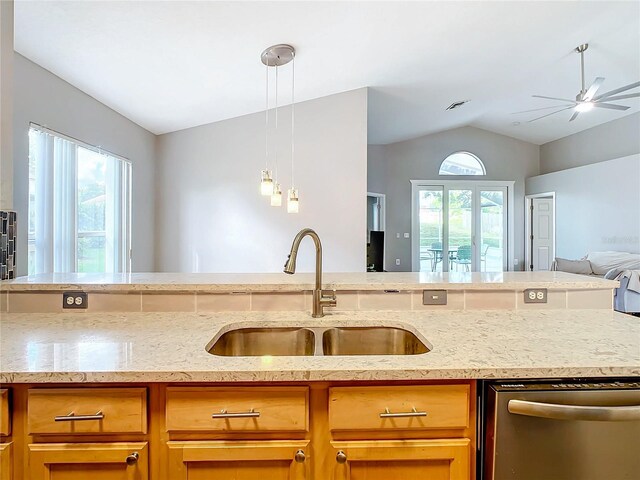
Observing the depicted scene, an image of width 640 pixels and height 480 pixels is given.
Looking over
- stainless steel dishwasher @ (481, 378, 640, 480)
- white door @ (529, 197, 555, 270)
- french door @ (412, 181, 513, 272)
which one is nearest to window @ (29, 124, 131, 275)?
stainless steel dishwasher @ (481, 378, 640, 480)

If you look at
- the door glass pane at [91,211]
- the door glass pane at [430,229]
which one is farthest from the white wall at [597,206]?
the door glass pane at [91,211]

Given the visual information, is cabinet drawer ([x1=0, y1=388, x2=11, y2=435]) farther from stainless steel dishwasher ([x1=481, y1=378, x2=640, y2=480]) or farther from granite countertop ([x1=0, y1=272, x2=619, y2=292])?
stainless steel dishwasher ([x1=481, y1=378, x2=640, y2=480])

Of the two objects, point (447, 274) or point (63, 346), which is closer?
point (63, 346)

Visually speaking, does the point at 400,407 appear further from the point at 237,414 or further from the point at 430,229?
the point at 430,229

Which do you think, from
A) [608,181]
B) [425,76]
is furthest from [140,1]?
[608,181]

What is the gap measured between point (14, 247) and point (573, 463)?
2284mm

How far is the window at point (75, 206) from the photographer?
2686 millimetres

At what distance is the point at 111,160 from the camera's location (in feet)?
12.2

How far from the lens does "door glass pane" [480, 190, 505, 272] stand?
25.2ft

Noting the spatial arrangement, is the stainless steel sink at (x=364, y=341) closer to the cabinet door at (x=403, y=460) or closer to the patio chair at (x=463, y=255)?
the cabinet door at (x=403, y=460)

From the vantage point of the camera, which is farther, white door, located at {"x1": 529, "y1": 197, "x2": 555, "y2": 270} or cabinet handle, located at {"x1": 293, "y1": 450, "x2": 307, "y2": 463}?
white door, located at {"x1": 529, "y1": 197, "x2": 555, "y2": 270}

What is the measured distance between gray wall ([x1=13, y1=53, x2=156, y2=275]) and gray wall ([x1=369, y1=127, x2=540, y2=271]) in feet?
15.3

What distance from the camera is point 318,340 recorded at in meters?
1.36

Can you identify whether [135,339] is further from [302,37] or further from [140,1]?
[302,37]
